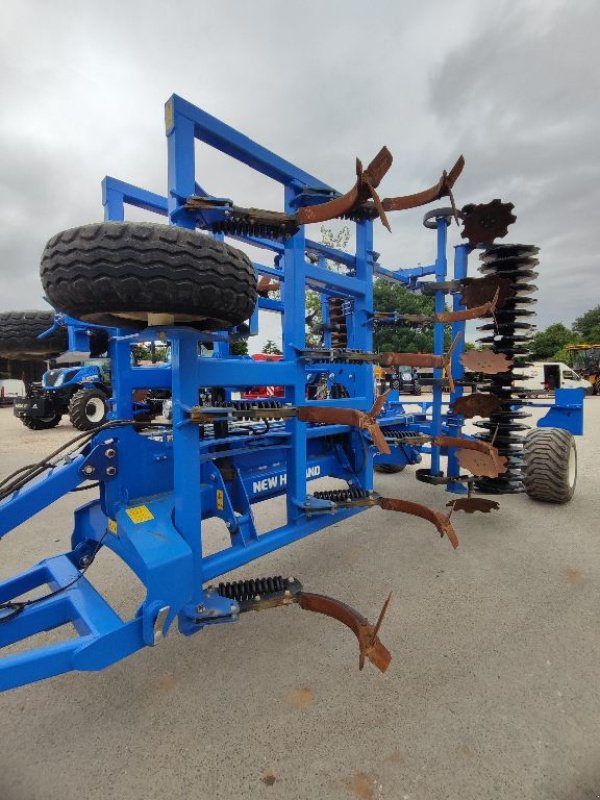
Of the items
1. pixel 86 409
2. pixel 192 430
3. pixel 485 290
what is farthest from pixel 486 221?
pixel 86 409

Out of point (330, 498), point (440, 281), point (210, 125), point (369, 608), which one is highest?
point (210, 125)

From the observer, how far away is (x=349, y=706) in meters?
1.86

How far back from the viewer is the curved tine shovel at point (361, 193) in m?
2.04

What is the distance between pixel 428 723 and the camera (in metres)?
1.77

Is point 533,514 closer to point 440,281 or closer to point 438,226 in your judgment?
point 440,281

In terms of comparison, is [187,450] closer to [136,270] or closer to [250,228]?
[136,270]

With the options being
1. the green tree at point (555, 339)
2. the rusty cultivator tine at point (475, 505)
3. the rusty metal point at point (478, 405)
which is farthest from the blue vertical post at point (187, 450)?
the green tree at point (555, 339)

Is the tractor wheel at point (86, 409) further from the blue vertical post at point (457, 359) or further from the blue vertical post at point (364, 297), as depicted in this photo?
the blue vertical post at point (364, 297)

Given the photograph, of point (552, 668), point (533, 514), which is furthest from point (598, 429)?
Answer: point (552, 668)

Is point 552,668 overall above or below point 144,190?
below

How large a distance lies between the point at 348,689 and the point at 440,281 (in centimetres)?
349

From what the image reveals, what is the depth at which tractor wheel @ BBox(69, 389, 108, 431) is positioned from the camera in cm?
914

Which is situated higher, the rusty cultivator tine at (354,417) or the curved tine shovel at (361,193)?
the curved tine shovel at (361,193)

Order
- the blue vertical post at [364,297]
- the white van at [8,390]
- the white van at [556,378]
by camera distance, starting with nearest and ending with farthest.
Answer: the blue vertical post at [364,297], the white van at [556,378], the white van at [8,390]
